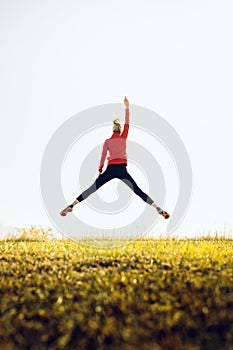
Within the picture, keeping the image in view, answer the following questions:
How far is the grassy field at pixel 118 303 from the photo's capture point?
20.4 feet

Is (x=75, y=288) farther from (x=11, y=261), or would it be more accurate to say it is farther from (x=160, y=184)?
(x=160, y=184)

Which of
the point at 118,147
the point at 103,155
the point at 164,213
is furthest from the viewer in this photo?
the point at 103,155

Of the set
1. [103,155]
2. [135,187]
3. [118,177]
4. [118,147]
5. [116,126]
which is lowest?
[135,187]

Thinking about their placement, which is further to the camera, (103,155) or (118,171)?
(103,155)

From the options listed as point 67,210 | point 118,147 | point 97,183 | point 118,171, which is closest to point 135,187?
point 118,171

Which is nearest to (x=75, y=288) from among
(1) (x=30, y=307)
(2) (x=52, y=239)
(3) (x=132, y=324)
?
(1) (x=30, y=307)

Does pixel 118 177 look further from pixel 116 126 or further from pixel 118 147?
pixel 116 126

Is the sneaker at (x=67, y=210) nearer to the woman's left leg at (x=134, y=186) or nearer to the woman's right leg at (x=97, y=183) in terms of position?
the woman's right leg at (x=97, y=183)

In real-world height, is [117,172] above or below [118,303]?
above

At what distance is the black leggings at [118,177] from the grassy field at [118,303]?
3179 mm

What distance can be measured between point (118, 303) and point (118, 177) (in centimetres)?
600

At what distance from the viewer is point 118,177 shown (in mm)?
12641

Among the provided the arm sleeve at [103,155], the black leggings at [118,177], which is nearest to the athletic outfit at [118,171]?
the black leggings at [118,177]

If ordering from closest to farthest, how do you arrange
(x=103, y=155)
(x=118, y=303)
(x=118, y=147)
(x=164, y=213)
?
(x=118, y=303), (x=164, y=213), (x=118, y=147), (x=103, y=155)
